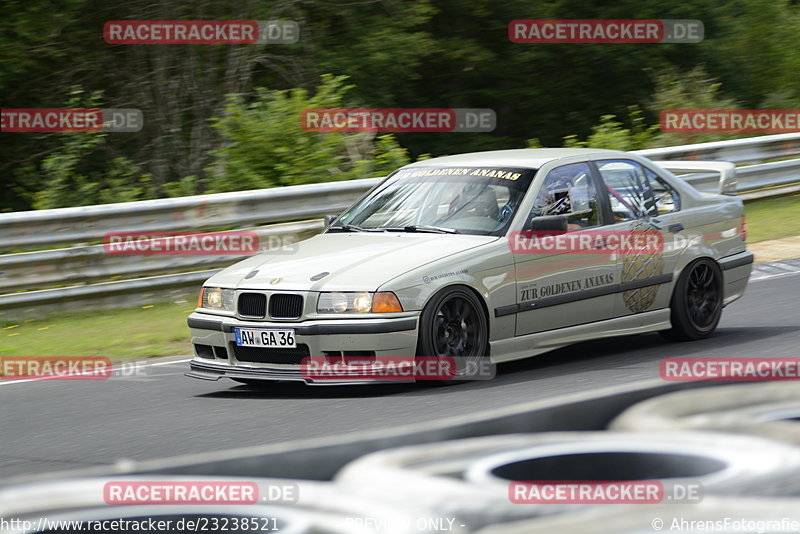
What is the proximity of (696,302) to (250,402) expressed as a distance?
142 inches

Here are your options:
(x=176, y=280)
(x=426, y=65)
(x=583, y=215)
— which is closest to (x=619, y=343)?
(x=583, y=215)

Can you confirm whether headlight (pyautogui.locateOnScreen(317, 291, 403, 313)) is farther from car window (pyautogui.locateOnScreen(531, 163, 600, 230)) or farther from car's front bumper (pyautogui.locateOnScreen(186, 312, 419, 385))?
car window (pyautogui.locateOnScreen(531, 163, 600, 230))

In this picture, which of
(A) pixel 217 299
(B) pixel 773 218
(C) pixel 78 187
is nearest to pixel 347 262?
(A) pixel 217 299

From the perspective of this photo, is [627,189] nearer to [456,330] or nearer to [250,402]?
[456,330]

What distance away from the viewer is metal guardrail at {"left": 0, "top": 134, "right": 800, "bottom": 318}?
11172 mm

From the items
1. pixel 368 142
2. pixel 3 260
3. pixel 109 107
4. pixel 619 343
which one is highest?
pixel 109 107

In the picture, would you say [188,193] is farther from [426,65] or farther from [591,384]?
[426,65]

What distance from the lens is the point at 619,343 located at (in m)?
9.02

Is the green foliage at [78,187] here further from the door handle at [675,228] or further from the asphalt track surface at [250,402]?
the door handle at [675,228]

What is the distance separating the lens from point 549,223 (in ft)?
25.0

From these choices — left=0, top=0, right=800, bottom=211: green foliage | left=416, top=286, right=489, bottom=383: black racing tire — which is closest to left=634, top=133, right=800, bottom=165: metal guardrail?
left=0, top=0, right=800, bottom=211: green foliage

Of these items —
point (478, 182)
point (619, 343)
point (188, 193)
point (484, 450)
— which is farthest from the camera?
point (188, 193)

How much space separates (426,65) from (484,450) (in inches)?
1088

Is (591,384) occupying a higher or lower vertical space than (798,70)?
lower
